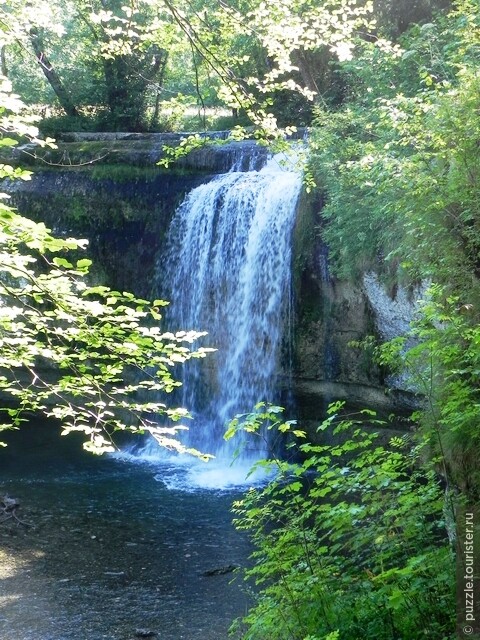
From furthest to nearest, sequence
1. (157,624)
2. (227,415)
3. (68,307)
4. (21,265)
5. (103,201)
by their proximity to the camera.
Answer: (103,201), (227,415), (157,624), (68,307), (21,265)

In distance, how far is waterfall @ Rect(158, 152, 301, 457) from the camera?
12.3 m

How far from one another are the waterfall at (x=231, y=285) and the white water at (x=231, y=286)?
0.02m

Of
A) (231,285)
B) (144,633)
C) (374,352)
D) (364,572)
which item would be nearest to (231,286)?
(231,285)

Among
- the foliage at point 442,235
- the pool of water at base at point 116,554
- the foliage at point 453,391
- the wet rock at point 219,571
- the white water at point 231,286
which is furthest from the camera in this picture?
the white water at point 231,286

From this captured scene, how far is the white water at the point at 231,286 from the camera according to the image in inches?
485

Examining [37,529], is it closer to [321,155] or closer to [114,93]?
[321,155]

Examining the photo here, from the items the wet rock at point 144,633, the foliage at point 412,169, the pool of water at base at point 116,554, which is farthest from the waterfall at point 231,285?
the wet rock at point 144,633

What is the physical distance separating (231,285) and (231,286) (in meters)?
0.02

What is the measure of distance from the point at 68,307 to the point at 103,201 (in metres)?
10.9

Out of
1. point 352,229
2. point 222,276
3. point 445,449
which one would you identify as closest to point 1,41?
point 445,449

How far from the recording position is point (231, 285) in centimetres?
1291

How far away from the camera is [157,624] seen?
271 inches

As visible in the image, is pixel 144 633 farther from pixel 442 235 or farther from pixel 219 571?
pixel 442 235

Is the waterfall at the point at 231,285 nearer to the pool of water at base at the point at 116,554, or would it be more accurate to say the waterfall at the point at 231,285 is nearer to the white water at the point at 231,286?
the white water at the point at 231,286
